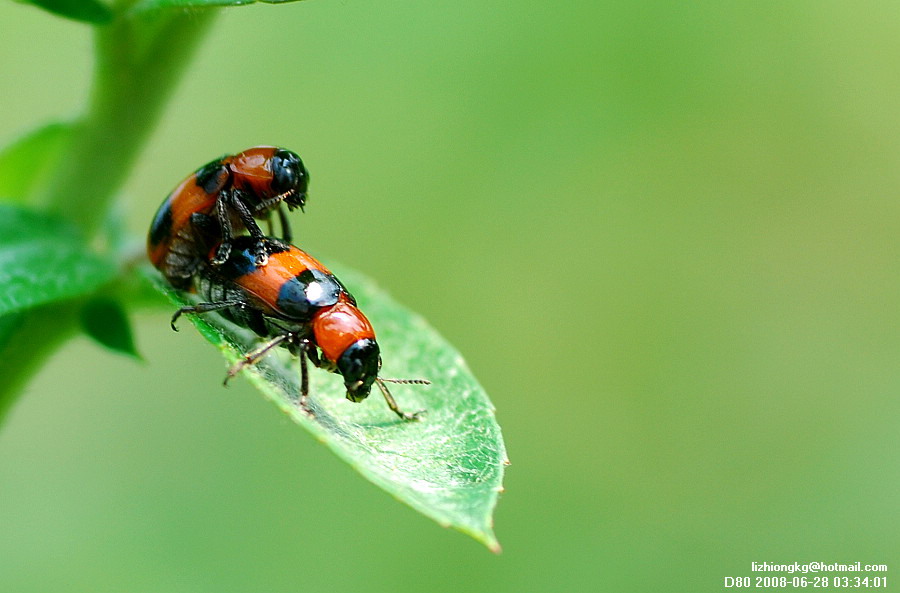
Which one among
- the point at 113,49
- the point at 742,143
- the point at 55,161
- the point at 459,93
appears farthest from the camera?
the point at 742,143

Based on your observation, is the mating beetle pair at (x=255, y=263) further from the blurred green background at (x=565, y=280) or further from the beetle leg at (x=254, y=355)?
the blurred green background at (x=565, y=280)

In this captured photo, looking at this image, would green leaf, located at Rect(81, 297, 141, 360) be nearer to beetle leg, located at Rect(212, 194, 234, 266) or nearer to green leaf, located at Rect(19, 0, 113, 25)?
beetle leg, located at Rect(212, 194, 234, 266)

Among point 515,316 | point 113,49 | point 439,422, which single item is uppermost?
point 113,49

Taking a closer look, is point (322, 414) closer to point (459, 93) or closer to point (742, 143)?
point (459, 93)

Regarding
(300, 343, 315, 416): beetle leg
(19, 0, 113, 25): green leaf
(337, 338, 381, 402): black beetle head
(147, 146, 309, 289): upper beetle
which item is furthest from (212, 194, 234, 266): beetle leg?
(19, 0, 113, 25): green leaf

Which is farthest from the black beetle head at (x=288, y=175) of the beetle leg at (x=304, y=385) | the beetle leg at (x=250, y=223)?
the beetle leg at (x=304, y=385)

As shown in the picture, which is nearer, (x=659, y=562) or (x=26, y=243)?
(x=26, y=243)

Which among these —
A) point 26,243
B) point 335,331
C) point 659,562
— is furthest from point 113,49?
point 659,562
